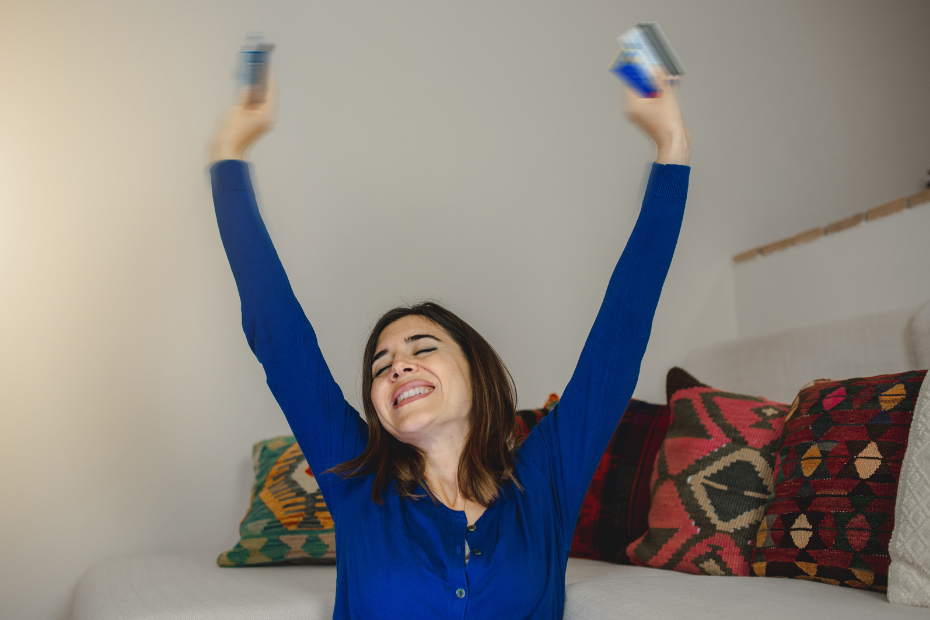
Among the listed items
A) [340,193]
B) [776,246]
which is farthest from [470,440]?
[776,246]

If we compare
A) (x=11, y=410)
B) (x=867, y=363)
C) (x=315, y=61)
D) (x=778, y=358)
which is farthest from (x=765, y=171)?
(x=11, y=410)

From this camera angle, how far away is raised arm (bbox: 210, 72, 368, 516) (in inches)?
44.4

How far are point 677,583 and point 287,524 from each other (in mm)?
989

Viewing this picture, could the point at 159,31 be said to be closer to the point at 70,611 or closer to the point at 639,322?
the point at 70,611

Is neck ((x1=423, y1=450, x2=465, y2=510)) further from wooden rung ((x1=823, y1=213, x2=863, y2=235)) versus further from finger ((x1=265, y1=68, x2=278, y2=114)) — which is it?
wooden rung ((x1=823, y1=213, x2=863, y2=235))

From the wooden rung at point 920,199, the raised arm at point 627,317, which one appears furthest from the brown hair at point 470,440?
the wooden rung at point 920,199

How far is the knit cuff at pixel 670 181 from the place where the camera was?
43.7 inches

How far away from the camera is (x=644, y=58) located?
1.08 meters

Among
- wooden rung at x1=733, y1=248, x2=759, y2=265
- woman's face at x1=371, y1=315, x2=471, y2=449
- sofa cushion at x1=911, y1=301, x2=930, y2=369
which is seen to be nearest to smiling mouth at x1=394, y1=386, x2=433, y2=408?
woman's face at x1=371, y1=315, x2=471, y2=449

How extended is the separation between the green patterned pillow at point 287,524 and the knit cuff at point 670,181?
3.75 feet

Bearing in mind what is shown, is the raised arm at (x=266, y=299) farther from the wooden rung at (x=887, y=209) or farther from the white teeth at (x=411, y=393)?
the wooden rung at (x=887, y=209)

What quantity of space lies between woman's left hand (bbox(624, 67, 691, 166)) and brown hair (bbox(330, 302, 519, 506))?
0.48m

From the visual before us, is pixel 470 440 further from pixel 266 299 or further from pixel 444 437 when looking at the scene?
pixel 266 299

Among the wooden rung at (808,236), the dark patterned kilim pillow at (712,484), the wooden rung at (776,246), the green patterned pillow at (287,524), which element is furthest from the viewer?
the wooden rung at (776,246)
